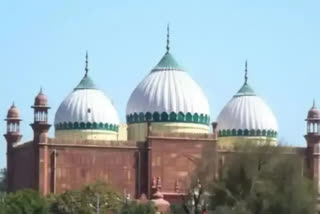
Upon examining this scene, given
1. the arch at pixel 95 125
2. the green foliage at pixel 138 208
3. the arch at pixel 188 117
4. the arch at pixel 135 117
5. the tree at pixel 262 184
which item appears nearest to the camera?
the tree at pixel 262 184

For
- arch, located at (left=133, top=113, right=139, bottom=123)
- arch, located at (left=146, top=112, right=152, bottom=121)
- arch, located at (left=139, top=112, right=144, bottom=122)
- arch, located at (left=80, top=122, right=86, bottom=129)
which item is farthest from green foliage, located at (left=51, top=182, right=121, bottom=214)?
arch, located at (left=80, top=122, right=86, bottom=129)

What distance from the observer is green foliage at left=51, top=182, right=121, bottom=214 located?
4622 centimetres

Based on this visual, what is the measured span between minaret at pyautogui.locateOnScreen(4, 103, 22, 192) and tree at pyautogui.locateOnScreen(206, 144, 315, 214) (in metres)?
18.5

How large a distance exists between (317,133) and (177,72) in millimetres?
6265

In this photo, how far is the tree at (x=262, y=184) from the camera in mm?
34281

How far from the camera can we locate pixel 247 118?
182 feet

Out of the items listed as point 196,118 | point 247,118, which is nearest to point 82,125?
point 196,118

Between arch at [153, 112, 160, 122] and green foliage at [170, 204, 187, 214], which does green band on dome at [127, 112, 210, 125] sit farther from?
green foliage at [170, 204, 187, 214]

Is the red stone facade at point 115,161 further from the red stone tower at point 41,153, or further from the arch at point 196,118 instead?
the arch at point 196,118

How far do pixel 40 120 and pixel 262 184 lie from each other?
55.6 feet

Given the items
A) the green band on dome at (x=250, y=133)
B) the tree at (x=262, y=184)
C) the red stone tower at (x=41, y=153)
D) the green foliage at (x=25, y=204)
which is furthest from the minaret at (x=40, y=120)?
the tree at (x=262, y=184)

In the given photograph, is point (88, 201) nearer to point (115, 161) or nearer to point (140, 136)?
point (115, 161)

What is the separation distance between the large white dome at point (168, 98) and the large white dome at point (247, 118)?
7.58 ft

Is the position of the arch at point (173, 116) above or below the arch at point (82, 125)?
above
